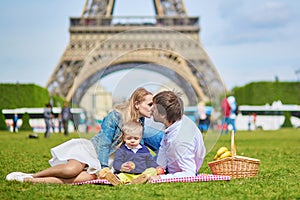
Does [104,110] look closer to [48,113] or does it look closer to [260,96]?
[48,113]

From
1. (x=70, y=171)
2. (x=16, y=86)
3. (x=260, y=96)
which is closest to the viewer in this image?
(x=70, y=171)

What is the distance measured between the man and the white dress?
0.63 m

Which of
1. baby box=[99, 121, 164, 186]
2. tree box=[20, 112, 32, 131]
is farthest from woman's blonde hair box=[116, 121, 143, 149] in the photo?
tree box=[20, 112, 32, 131]

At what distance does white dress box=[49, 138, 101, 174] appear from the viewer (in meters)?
5.94

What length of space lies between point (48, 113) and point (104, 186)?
1560cm

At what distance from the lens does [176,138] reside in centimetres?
581

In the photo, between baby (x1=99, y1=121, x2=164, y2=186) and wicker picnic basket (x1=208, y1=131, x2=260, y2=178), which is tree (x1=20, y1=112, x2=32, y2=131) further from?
baby (x1=99, y1=121, x2=164, y2=186)

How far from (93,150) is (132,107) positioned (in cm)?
64

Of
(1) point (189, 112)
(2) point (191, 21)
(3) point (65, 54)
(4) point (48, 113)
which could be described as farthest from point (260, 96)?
(1) point (189, 112)

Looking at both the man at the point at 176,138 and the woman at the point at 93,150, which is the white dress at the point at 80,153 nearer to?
the woman at the point at 93,150

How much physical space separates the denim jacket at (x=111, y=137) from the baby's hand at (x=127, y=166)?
0.19 m

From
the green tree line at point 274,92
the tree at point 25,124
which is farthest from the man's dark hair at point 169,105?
the green tree line at point 274,92

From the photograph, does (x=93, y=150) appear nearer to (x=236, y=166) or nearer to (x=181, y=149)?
(x=181, y=149)

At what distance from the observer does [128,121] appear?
5.75 meters
